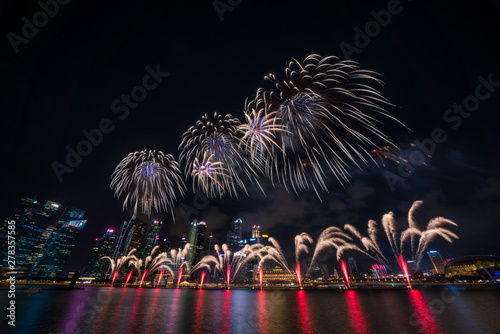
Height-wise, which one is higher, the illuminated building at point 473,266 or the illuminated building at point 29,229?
the illuminated building at point 29,229

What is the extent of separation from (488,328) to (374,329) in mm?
11848

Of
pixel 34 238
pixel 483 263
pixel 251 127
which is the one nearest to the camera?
pixel 251 127

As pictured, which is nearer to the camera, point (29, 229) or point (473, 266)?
point (473, 266)

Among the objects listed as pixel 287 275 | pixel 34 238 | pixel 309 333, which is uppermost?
pixel 34 238

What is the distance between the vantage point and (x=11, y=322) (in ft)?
73.1

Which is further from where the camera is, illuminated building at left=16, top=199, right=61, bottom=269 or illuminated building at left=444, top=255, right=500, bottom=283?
illuminated building at left=16, top=199, right=61, bottom=269

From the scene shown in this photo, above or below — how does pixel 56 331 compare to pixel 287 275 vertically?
below

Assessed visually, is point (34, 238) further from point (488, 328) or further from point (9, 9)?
point (488, 328)

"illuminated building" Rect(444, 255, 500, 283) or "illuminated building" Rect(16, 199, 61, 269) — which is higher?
"illuminated building" Rect(16, 199, 61, 269)

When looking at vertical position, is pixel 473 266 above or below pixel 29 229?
below

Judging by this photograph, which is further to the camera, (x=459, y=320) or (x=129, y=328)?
(x=459, y=320)

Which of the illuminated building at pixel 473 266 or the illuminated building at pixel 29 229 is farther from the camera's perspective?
the illuminated building at pixel 29 229

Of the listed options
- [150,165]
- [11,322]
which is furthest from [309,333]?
[150,165]

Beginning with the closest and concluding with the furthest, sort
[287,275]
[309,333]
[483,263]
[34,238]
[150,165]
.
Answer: [309,333]
[150,165]
[483,263]
[34,238]
[287,275]
